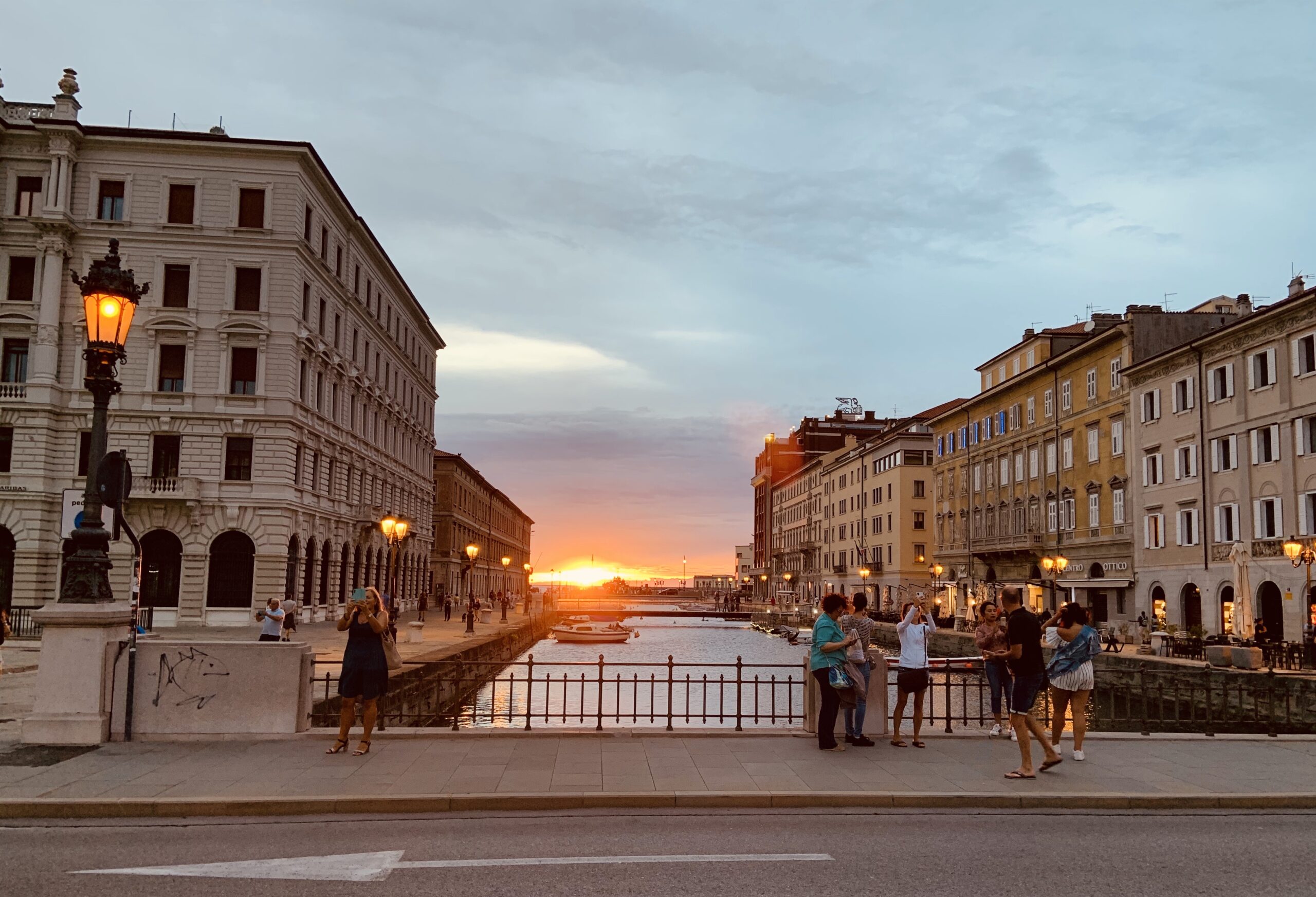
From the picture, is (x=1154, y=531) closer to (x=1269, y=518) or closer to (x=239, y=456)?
(x=1269, y=518)

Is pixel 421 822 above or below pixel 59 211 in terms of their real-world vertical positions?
below

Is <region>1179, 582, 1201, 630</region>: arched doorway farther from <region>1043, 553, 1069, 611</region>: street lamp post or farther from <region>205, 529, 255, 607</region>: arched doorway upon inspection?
<region>205, 529, 255, 607</region>: arched doorway

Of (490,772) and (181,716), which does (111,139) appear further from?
(490,772)

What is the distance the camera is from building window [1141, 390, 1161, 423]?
150 ft

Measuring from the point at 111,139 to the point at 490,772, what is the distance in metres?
42.6

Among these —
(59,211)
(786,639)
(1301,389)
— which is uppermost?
(59,211)

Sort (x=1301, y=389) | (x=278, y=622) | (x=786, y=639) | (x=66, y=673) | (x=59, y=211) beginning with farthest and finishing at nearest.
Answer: (x=786, y=639) < (x=59, y=211) < (x=1301, y=389) < (x=278, y=622) < (x=66, y=673)

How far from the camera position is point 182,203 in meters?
44.5

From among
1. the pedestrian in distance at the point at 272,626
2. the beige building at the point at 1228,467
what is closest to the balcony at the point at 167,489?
the pedestrian in distance at the point at 272,626

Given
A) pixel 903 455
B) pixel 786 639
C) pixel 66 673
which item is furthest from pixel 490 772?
pixel 903 455

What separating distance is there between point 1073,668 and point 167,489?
39.8 metres

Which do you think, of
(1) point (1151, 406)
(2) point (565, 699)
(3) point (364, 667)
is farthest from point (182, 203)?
(1) point (1151, 406)

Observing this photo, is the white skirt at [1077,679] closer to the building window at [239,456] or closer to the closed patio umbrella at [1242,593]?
the closed patio umbrella at [1242,593]

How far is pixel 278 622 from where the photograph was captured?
23.3 m
